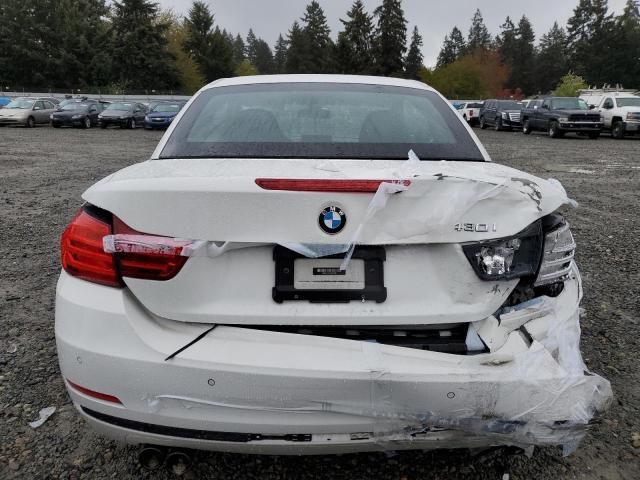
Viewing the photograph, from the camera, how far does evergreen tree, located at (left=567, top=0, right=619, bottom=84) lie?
259ft

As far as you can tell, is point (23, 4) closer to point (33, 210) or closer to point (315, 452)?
point (33, 210)

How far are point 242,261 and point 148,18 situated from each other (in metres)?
65.4

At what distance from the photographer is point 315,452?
1.77 m

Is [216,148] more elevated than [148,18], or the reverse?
[148,18]

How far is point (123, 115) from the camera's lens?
28672 millimetres

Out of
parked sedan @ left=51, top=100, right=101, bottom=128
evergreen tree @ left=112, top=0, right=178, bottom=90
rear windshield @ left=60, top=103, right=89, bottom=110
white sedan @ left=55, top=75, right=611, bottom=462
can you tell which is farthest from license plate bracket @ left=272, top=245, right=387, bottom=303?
evergreen tree @ left=112, top=0, right=178, bottom=90

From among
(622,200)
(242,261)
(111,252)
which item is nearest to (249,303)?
(242,261)

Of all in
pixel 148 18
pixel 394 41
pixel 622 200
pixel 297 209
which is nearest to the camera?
pixel 297 209

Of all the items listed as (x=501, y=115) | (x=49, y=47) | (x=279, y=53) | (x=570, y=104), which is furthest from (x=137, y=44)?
(x=279, y=53)

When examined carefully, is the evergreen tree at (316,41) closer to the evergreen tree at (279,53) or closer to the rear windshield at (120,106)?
the evergreen tree at (279,53)

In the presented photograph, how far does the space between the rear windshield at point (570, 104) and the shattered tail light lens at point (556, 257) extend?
23.7m

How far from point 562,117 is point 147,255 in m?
23.7

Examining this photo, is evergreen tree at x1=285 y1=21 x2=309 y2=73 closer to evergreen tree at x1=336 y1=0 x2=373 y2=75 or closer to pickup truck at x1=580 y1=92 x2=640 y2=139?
evergreen tree at x1=336 y1=0 x2=373 y2=75

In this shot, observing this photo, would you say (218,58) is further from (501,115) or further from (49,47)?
(501,115)
